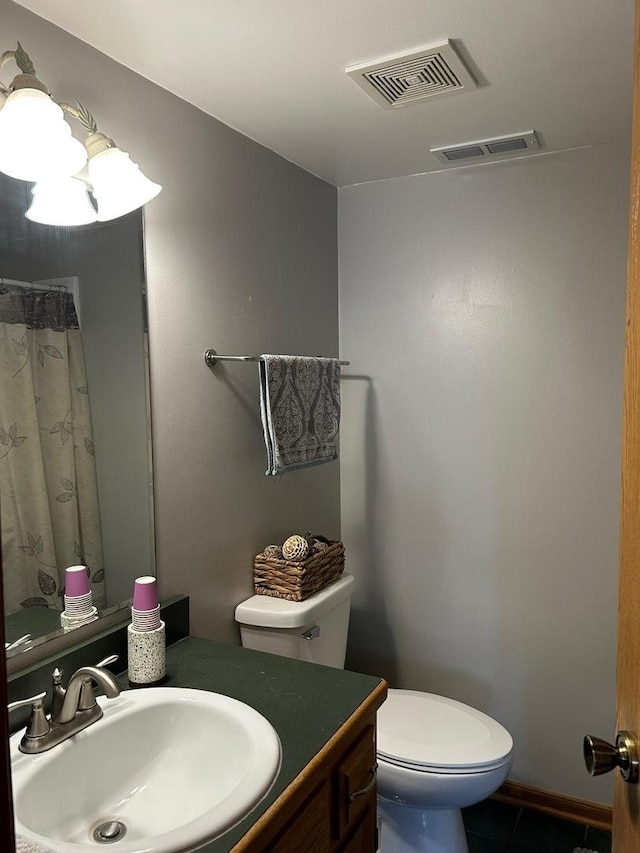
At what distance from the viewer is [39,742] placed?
1.12m

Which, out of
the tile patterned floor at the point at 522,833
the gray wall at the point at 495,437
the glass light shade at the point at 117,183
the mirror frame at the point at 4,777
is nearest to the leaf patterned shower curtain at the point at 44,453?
the glass light shade at the point at 117,183

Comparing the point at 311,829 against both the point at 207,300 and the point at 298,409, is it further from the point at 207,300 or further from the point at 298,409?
the point at 207,300

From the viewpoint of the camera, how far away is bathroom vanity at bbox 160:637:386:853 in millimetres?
1011

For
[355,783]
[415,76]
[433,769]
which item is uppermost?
[415,76]

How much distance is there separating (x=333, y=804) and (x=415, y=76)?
155 cm

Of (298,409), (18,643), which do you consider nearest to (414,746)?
(298,409)

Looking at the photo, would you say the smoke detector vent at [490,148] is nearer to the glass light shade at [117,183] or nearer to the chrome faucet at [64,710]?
the glass light shade at [117,183]

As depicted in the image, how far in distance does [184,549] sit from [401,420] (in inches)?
38.9

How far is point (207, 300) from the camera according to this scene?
174 cm

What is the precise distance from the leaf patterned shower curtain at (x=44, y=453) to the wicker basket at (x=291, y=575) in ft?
1.89

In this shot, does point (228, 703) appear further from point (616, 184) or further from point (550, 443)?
point (616, 184)

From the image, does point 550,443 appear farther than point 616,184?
Yes

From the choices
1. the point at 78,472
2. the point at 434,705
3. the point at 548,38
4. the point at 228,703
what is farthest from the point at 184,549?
the point at 548,38

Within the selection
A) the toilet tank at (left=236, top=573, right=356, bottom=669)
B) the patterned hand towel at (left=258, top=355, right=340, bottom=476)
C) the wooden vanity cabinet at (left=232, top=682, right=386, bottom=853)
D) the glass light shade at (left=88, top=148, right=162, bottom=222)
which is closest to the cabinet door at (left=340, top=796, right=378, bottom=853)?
the wooden vanity cabinet at (left=232, top=682, right=386, bottom=853)
